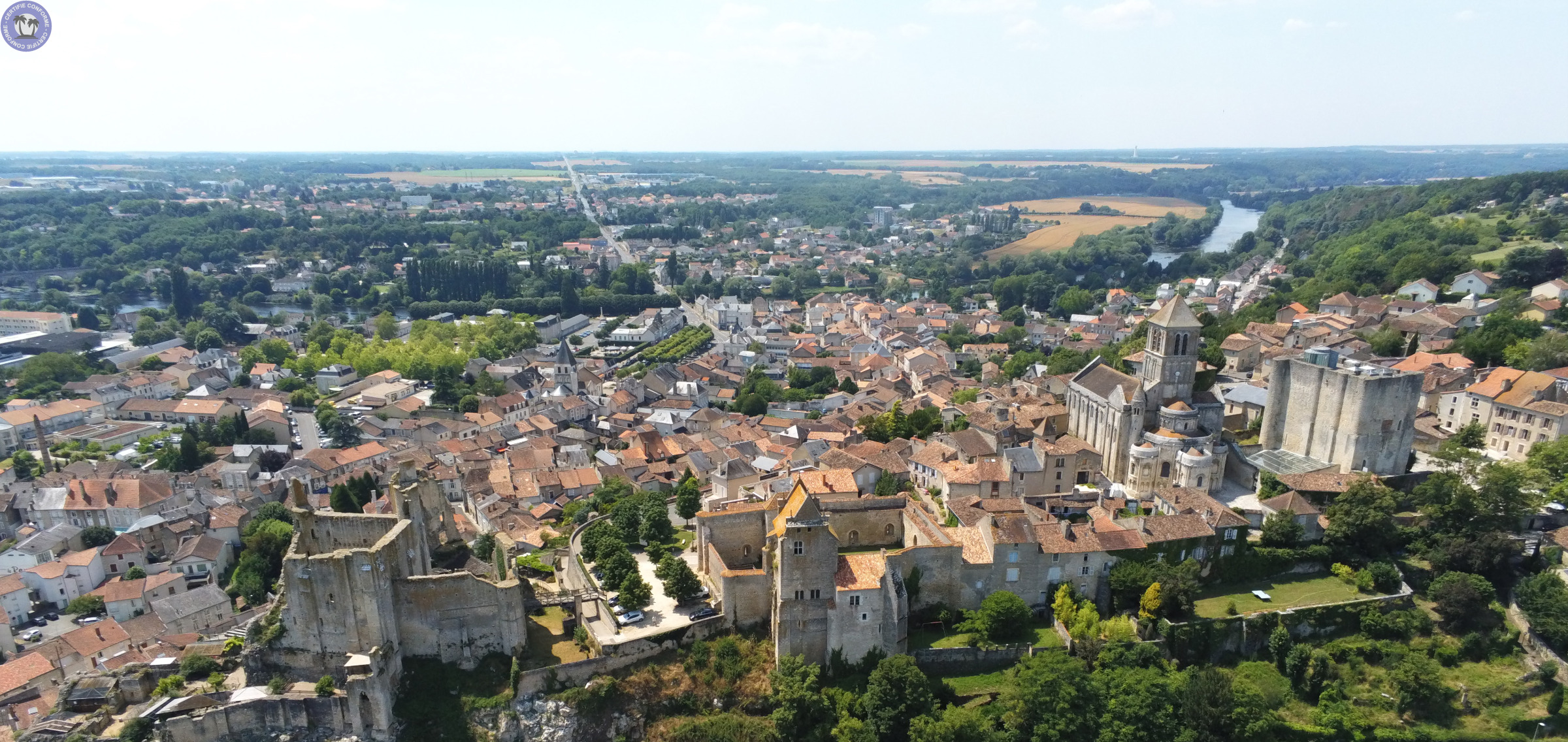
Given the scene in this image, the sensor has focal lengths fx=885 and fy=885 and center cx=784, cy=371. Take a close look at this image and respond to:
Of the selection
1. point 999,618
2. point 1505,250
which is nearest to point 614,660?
point 999,618

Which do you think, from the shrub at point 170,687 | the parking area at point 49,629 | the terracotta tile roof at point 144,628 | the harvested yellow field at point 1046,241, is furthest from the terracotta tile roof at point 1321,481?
the harvested yellow field at point 1046,241

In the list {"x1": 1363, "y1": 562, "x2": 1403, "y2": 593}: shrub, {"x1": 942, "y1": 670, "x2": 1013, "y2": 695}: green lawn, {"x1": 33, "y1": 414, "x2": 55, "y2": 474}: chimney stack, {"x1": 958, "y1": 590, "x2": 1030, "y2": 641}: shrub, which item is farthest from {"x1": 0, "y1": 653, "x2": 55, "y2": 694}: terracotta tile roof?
{"x1": 1363, "y1": 562, "x2": 1403, "y2": 593}: shrub

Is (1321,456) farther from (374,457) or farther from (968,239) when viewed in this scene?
(968,239)

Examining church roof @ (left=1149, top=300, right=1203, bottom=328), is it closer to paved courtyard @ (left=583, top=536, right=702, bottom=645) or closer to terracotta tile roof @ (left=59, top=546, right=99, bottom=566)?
paved courtyard @ (left=583, top=536, right=702, bottom=645)

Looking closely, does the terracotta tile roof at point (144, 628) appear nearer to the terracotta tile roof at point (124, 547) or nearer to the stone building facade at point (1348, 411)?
the terracotta tile roof at point (124, 547)

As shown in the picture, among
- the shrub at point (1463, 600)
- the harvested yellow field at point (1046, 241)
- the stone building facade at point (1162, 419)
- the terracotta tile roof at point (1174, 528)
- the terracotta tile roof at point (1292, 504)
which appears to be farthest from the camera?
the harvested yellow field at point (1046, 241)

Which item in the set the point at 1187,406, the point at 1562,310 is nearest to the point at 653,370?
the point at 1187,406
